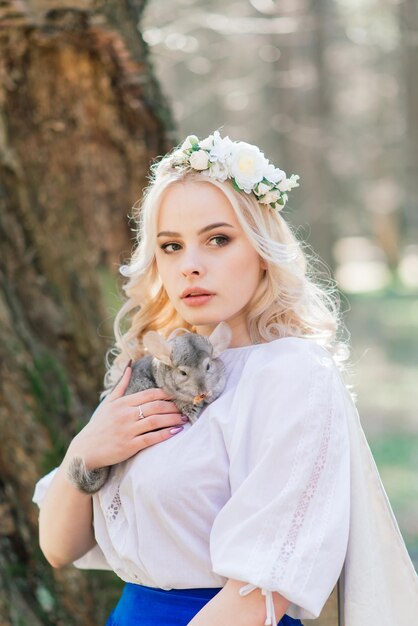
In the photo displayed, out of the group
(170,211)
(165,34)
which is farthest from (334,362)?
(165,34)

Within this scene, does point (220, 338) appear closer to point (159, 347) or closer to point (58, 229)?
point (159, 347)

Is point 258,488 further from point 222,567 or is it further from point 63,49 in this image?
point 63,49

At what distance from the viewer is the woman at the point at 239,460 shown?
211 centimetres

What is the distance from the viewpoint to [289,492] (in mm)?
2109

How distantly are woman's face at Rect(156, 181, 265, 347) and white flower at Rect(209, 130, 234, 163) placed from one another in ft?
0.29

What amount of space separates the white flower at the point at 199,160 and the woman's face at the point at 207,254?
0.15 ft

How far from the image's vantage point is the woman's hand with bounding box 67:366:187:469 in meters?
2.41

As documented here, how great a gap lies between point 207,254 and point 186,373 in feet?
1.13

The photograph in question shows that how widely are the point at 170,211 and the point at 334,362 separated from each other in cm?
64

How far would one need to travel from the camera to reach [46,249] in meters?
4.24

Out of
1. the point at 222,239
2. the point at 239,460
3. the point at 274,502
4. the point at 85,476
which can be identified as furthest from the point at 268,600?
the point at 222,239

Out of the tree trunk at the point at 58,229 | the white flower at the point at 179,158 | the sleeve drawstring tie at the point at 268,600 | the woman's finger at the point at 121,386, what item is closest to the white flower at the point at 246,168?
the white flower at the point at 179,158

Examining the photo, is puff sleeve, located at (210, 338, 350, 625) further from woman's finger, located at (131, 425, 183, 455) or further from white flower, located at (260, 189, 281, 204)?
white flower, located at (260, 189, 281, 204)

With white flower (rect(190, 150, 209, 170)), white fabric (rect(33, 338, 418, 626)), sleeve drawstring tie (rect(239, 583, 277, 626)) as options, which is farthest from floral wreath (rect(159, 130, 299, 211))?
sleeve drawstring tie (rect(239, 583, 277, 626))
